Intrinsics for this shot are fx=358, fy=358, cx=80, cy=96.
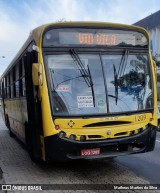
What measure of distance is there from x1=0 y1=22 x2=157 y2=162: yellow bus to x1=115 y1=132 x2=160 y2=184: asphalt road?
61 cm

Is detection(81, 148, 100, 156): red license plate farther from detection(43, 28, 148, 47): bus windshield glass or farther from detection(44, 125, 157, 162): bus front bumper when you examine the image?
detection(43, 28, 148, 47): bus windshield glass

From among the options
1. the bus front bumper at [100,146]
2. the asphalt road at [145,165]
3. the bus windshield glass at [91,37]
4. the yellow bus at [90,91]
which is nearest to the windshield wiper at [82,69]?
the yellow bus at [90,91]

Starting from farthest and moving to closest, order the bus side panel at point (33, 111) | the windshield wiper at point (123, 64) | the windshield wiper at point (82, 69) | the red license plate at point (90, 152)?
the windshield wiper at point (123, 64)
the bus side panel at point (33, 111)
the windshield wiper at point (82, 69)
the red license plate at point (90, 152)

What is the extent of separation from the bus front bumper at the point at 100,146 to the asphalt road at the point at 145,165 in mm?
602

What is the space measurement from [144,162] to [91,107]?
289 cm

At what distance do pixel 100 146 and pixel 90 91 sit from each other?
1.10 m

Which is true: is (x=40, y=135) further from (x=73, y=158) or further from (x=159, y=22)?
(x=159, y=22)

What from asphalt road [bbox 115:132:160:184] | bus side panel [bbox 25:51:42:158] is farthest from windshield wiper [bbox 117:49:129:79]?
asphalt road [bbox 115:132:160:184]

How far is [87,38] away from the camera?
739 centimetres

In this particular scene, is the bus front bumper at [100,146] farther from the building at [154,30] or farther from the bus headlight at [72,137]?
the building at [154,30]

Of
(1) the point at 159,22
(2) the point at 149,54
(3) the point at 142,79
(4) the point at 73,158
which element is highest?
(1) the point at 159,22

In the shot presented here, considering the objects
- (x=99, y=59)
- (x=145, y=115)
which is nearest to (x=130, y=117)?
(x=145, y=115)

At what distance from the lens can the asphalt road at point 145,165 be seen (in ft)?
24.7

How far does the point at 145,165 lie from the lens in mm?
8711
